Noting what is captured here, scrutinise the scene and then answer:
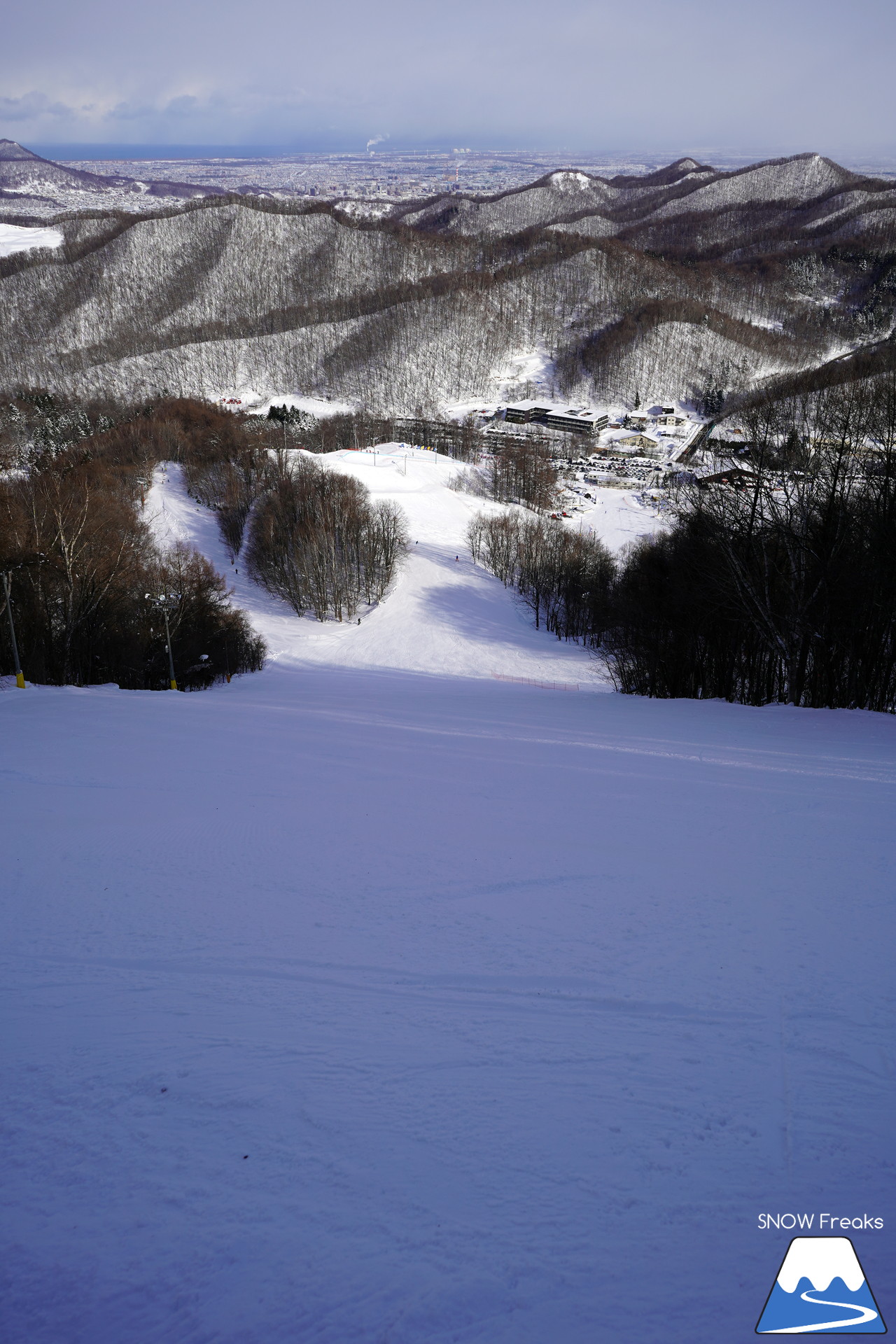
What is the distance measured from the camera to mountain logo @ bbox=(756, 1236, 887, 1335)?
2.62 meters

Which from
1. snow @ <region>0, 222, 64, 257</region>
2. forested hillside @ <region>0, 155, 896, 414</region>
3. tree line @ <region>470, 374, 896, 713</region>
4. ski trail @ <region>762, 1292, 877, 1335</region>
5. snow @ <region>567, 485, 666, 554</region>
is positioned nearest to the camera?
ski trail @ <region>762, 1292, 877, 1335</region>

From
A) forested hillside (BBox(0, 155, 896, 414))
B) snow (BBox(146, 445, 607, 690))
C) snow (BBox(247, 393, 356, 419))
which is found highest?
forested hillside (BBox(0, 155, 896, 414))

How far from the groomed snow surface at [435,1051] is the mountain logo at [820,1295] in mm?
57

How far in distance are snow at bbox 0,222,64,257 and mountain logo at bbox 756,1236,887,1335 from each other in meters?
164

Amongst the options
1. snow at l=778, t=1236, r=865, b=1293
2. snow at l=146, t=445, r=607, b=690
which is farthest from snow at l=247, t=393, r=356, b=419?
snow at l=778, t=1236, r=865, b=1293

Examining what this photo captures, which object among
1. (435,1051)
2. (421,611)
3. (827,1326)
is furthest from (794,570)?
(421,611)

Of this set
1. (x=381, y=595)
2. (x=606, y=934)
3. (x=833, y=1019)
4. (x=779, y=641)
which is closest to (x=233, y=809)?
(x=606, y=934)

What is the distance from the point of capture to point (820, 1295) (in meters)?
2.75

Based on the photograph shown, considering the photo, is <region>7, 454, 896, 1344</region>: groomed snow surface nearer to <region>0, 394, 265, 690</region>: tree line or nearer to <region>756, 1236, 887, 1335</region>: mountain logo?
<region>756, 1236, 887, 1335</region>: mountain logo

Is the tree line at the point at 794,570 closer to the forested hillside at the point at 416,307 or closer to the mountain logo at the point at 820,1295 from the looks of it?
the mountain logo at the point at 820,1295

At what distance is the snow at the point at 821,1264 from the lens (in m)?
2.78

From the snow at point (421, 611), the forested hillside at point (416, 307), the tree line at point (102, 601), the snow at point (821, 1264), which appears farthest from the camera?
the forested hillside at point (416, 307)

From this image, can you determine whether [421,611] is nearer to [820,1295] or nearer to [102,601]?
[102,601]

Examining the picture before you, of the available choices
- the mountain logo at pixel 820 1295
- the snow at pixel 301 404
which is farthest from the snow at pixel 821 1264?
the snow at pixel 301 404
